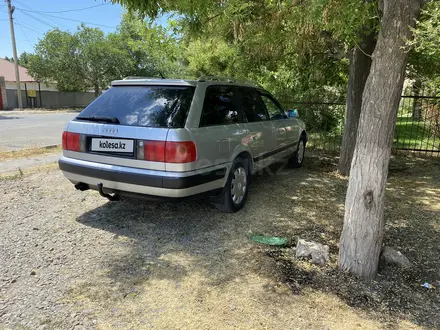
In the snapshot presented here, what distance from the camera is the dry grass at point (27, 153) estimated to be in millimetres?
7891

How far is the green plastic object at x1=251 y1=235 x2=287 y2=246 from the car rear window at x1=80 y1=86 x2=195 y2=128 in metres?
1.50

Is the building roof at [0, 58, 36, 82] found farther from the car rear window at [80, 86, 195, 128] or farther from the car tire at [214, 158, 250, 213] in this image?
the car tire at [214, 158, 250, 213]

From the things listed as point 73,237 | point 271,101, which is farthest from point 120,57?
point 73,237

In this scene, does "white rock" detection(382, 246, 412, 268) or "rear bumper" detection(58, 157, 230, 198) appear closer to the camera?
"white rock" detection(382, 246, 412, 268)


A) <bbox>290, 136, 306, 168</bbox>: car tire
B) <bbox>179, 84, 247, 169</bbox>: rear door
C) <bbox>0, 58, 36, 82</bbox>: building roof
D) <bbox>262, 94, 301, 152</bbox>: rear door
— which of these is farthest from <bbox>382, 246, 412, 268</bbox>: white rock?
<bbox>0, 58, 36, 82</bbox>: building roof

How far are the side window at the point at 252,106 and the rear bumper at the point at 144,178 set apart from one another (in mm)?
1155

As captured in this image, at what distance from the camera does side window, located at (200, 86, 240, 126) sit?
157 inches

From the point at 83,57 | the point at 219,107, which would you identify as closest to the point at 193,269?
the point at 219,107

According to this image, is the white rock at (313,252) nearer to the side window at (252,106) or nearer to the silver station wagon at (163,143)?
the silver station wagon at (163,143)

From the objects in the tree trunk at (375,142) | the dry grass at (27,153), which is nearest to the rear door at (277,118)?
the tree trunk at (375,142)

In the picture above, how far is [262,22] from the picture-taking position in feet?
17.3

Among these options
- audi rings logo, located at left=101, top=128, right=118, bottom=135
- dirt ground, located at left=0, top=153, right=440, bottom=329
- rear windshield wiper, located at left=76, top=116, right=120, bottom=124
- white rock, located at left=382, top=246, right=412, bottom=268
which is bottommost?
dirt ground, located at left=0, top=153, right=440, bottom=329

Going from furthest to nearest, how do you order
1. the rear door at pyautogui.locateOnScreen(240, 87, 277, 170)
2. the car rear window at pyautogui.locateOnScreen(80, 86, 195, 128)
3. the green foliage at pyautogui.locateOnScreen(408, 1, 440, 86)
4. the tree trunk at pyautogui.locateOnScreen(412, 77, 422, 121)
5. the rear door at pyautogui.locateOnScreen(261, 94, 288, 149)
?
1. the tree trunk at pyautogui.locateOnScreen(412, 77, 422, 121)
2. the rear door at pyautogui.locateOnScreen(261, 94, 288, 149)
3. the rear door at pyautogui.locateOnScreen(240, 87, 277, 170)
4. the car rear window at pyautogui.locateOnScreen(80, 86, 195, 128)
5. the green foliage at pyautogui.locateOnScreen(408, 1, 440, 86)

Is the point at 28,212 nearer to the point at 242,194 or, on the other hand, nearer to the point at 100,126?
the point at 100,126
